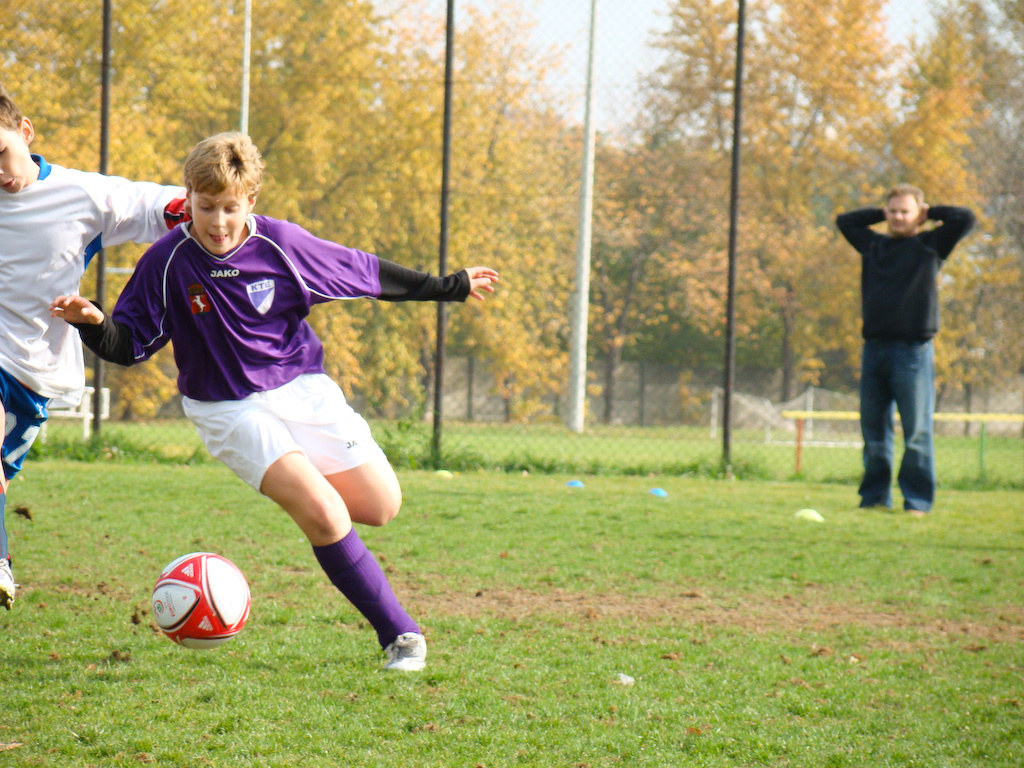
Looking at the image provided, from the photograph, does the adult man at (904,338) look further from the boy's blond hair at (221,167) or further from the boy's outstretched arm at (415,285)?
the boy's blond hair at (221,167)

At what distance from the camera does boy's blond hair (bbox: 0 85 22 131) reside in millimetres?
2963

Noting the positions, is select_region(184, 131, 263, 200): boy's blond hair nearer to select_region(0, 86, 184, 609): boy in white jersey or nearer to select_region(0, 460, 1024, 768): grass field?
select_region(0, 86, 184, 609): boy in white jersey

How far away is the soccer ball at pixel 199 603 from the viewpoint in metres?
2.79

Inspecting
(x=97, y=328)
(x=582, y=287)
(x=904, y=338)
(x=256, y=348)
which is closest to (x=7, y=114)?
(x=97, y=328)

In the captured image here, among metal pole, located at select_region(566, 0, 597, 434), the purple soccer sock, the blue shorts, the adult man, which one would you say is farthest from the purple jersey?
metal pole, located at select_region(566, 0, 597, 434)

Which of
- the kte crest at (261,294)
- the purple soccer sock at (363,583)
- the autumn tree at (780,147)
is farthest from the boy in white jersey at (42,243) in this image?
the autumn tree at (780,147)

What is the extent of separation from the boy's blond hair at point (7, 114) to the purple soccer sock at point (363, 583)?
160cm

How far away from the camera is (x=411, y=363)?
1983 cm

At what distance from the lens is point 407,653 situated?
3006 mm

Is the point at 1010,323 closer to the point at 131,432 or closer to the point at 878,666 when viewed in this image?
the point at 131,432

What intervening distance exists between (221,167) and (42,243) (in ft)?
2.51

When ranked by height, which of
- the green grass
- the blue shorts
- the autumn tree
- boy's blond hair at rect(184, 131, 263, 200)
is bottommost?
the green grass

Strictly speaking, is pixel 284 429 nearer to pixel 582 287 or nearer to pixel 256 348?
pixel 256 348

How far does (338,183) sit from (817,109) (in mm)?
11096
